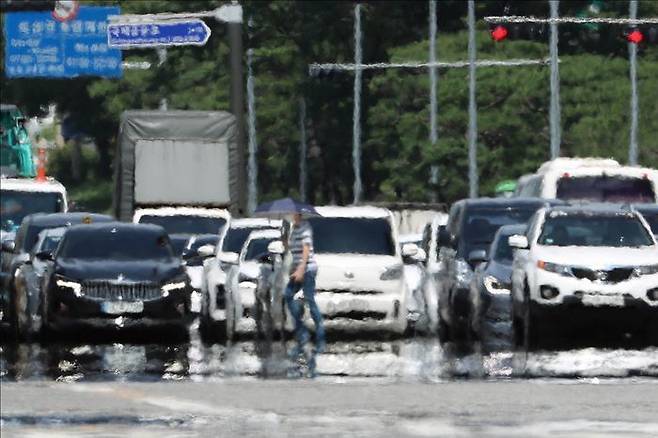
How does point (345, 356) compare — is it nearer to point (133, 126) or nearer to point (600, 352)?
point (600, 352)

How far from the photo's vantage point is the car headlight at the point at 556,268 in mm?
28922

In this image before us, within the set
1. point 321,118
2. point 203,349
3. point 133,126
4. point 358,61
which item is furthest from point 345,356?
point 321,118

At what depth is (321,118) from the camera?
96500mm

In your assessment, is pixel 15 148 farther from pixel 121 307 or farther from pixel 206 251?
pixel 121 307

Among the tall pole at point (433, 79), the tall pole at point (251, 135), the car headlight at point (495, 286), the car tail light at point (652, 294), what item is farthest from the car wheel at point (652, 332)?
the tall pole at point (251, 135)

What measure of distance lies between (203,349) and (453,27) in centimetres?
7186

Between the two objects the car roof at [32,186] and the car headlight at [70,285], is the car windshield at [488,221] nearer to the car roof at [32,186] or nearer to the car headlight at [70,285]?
the car headlight at [70,285]

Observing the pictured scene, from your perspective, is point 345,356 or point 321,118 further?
point 321,118

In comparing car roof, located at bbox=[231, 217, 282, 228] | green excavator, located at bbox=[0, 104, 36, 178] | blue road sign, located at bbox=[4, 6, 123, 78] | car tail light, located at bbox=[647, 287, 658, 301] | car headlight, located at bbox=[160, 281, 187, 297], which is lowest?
green excavator, located at bbox=[0, 104, 36, 178]

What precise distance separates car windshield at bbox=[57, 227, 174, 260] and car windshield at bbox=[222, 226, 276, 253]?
1.70 metres

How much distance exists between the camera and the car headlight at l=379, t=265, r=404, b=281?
3108 centimetres

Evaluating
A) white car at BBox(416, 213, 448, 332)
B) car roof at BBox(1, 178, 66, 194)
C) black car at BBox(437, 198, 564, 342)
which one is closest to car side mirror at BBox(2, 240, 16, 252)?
white car at BBox(416, 213, 448, 332)

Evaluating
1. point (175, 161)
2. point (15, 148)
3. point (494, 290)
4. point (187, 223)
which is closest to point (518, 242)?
point (494, 290)

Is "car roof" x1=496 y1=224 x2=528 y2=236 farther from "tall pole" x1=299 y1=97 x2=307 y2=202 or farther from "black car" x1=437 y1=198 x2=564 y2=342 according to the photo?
"tall pole" x1=299 y1=97 x2=307 y2=202
